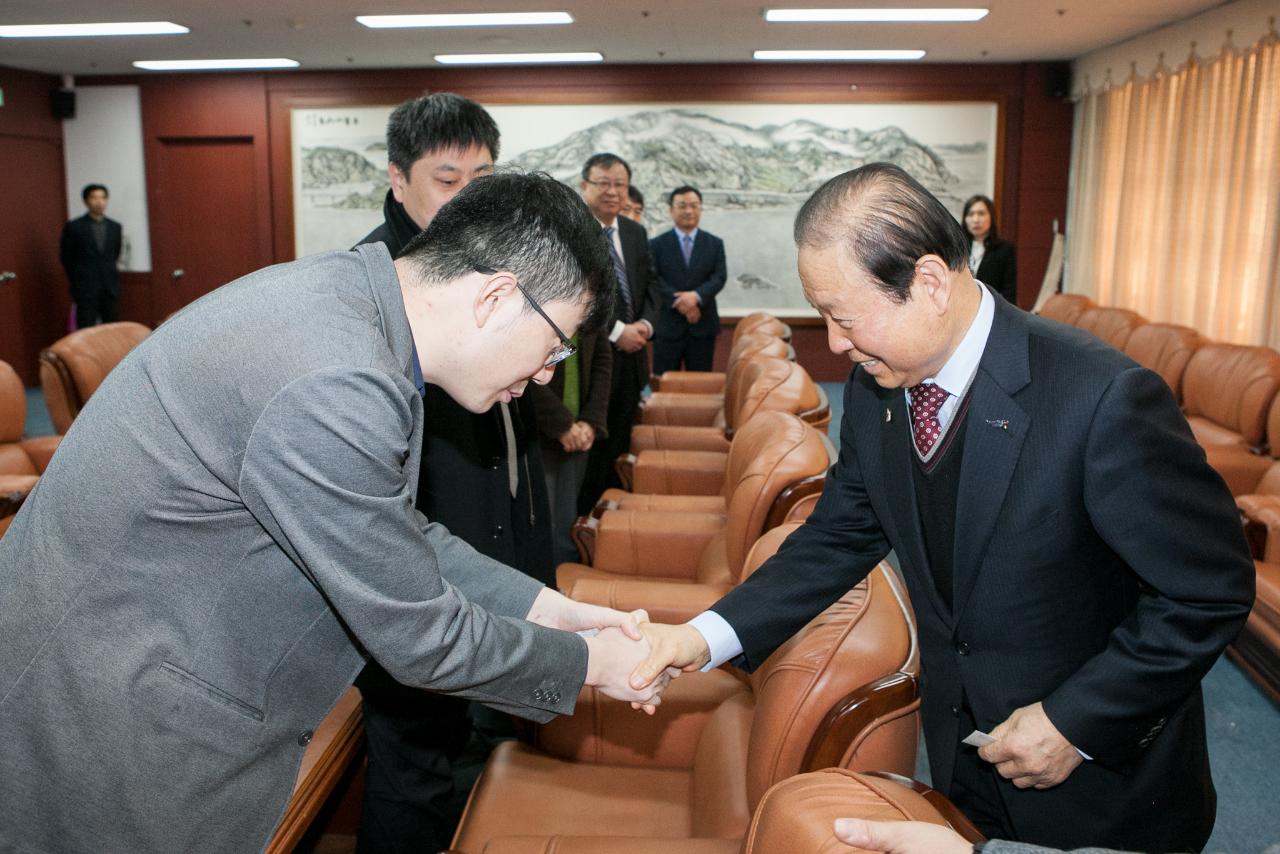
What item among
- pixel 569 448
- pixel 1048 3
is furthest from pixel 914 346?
pixel 1048 3

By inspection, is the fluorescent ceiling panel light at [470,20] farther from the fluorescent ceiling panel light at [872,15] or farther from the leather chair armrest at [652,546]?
the leather chair armrest at [652,546]

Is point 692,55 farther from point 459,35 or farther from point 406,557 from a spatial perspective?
point 406,557

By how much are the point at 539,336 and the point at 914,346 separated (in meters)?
0.52

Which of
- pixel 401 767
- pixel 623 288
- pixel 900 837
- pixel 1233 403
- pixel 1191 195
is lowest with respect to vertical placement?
pixel 401 767

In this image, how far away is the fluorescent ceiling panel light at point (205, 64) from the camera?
9.67 m

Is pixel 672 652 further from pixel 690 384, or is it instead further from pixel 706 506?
pixel 690 384

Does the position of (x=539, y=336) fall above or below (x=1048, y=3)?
below

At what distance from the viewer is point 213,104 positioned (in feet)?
34.5

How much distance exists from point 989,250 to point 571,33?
3.70m

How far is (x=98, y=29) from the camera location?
8047 mm

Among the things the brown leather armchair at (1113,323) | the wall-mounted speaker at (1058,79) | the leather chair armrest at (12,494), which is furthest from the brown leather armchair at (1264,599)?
the wall-mounted speaker at (1058,79)

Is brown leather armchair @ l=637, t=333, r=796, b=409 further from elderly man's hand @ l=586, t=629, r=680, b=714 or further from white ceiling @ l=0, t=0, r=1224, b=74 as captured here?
elderly man's hand @ l=586, t=629, r=680, b=714

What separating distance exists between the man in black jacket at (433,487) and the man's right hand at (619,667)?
0.63 metres

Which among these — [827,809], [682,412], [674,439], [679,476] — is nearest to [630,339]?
[674,439]
